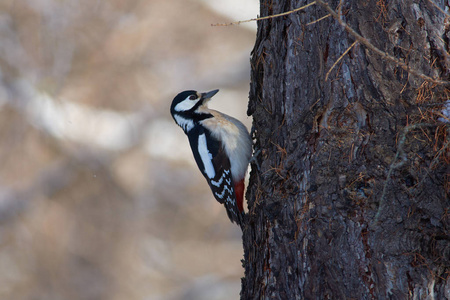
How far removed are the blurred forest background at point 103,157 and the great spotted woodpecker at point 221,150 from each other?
114 inches

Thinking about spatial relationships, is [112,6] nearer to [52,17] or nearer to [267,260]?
[52,17]

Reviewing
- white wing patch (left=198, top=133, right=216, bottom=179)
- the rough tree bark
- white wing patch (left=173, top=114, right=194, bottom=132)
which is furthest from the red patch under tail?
the rough tree bark

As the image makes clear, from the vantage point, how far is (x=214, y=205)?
656cm

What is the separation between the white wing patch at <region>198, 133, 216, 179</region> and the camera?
3.47 m

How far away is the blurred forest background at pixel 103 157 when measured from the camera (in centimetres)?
646

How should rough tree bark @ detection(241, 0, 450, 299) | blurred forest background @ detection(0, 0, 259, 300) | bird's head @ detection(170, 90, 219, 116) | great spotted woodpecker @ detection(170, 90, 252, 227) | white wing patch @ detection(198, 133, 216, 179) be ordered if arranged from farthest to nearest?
blurred forest background @ detection(0, 0, 259, 300) → bird's head @ detection(170, 90, 219, 116) → white wing patch @ detection(198, 133, 216, 179) → great spotted woodpecker @ detection(170, 90, 252, 227) → rough tree bark @ detection(241, 0, 450, 299)

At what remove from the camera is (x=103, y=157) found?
21.6ft

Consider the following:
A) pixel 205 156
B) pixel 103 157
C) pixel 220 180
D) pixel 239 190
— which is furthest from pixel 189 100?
pixel 103 157

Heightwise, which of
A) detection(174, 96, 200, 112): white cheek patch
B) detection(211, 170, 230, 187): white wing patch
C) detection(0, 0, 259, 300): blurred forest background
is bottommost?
detection(211, 170, 230, 187): white wing patch

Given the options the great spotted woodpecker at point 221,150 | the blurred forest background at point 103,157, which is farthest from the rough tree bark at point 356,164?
the blurred forest background at point 103,157

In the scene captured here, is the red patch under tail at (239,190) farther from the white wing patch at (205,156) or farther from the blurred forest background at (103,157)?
the blurred forest background at (103,157)

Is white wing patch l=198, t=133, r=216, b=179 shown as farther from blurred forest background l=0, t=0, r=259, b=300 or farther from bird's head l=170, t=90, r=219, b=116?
blurred forest background l=0, t=0, r=259, b=300

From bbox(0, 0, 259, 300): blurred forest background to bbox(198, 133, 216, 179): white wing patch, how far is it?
3.00 meters

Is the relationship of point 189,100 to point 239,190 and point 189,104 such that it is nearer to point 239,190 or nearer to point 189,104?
point 189,104
